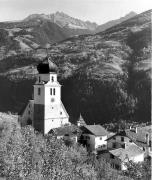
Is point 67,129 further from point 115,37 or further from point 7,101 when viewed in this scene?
point 115,37

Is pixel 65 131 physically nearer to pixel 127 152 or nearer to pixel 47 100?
pixel 47 100

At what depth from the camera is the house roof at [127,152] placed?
53484 millimetres

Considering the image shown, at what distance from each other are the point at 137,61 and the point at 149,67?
1657 centimetres

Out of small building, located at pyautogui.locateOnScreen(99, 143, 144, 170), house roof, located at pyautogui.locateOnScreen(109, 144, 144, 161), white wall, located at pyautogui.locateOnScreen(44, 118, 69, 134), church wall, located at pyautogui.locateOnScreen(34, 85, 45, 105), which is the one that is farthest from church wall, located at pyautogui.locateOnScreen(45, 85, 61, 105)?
house roof, located at pyautogui.locateOnScreen(109, 144, 144, 161)

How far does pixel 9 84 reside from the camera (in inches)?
6275

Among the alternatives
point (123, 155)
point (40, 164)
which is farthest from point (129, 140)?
point (40, 164)

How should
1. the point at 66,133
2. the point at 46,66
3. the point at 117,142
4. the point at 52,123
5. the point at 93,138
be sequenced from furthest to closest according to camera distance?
the point at 52,123 → the point at 46,66 → the point at 93,138 → the point at 66,133 → the point at 117,142

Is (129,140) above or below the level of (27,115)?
below

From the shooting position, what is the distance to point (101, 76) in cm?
13212

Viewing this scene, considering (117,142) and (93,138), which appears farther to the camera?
(93,138)

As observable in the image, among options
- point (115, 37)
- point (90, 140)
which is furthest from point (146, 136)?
point (115, 37)

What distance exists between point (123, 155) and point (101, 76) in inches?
3125

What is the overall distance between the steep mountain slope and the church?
3660 cm

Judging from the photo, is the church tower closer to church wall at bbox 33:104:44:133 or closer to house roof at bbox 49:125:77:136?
church wall at bbox 33:104:44:133
